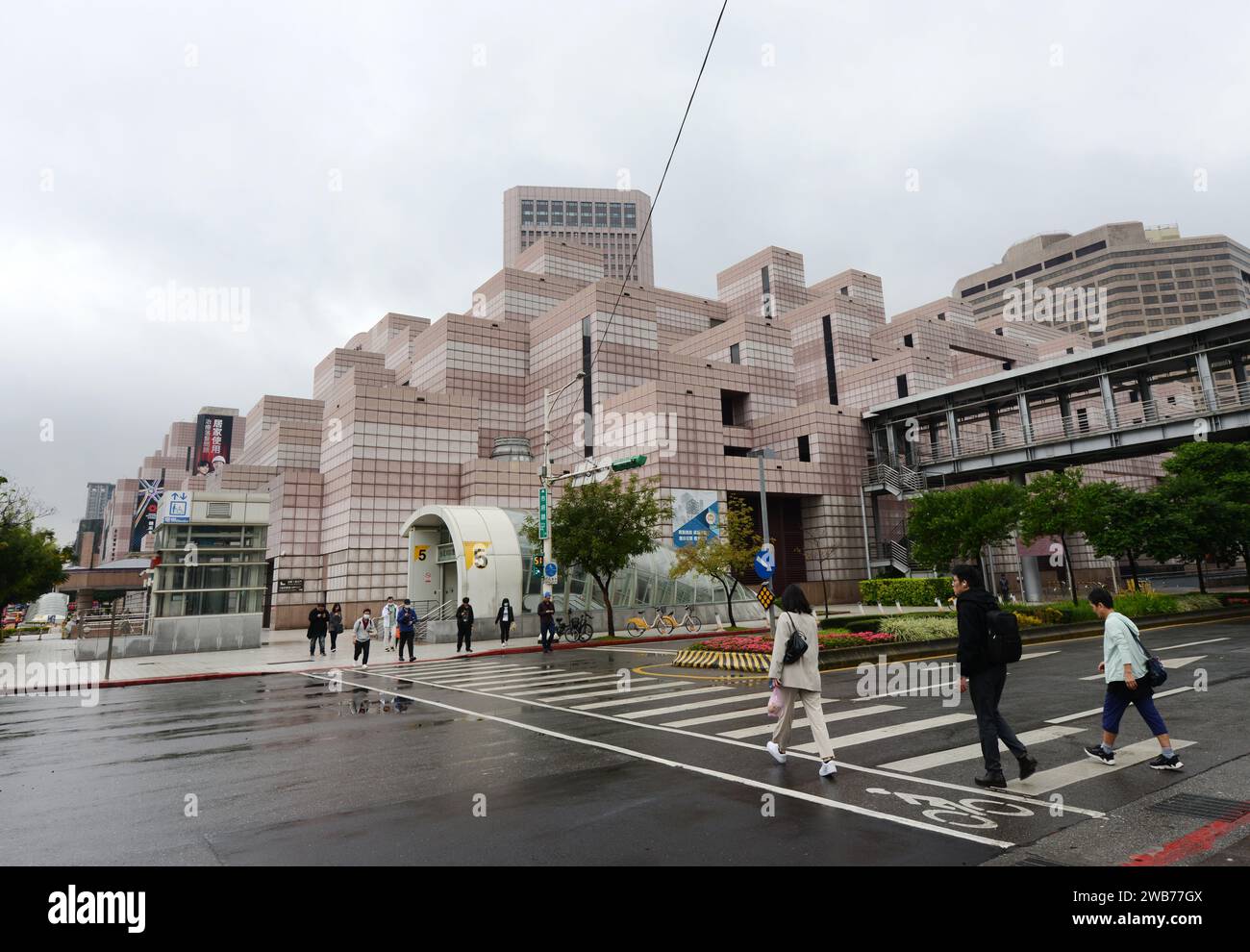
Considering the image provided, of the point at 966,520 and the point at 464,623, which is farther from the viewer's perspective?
the point at 966,520

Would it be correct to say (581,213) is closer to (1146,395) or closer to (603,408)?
(603,408)

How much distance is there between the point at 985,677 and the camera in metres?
6.53

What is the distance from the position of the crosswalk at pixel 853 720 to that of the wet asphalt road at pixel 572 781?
0.18 ft

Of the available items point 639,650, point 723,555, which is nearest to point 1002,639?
point 639,650

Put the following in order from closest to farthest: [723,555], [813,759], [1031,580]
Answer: [813,759]
[723,555]
[1031,580]

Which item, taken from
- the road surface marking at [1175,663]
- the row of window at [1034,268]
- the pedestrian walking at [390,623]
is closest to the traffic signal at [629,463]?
the pedestrian walking at [390,623]

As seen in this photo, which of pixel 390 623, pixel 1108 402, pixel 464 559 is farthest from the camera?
pixel 1108 402

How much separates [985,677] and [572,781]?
4.11 meters

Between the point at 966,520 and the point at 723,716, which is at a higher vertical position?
the point at 966,520

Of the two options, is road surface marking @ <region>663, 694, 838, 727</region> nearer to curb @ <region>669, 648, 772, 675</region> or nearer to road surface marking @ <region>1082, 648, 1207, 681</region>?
curb @ <region>669, 648, 772, 675</region>

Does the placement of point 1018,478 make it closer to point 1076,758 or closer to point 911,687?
point 911,687

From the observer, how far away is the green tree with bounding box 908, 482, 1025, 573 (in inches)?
1469
